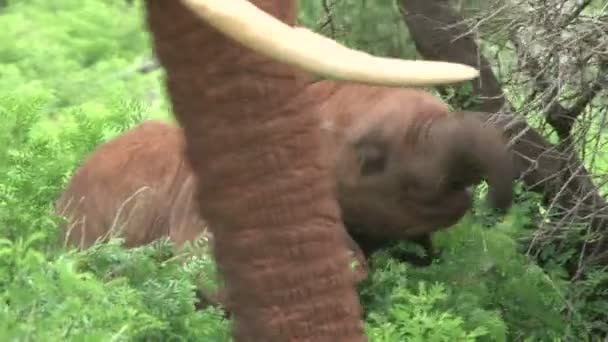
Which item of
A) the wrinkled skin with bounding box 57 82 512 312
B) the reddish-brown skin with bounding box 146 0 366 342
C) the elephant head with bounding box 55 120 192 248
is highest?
the reddish-brown skin with bounding box 146 0 366 342

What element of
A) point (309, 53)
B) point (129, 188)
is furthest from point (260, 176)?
point (129, 188)

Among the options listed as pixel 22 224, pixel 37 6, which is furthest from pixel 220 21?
pixel 37 6

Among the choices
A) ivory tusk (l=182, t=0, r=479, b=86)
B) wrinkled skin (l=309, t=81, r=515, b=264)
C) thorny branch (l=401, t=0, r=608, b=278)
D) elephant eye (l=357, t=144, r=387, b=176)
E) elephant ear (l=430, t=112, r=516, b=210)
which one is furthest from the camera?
elephant eye (l=357, t=144, r=387, b=176)

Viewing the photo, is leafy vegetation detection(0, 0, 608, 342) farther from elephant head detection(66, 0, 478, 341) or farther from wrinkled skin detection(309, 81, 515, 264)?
elephant head detection(66, 0, 478, 341)

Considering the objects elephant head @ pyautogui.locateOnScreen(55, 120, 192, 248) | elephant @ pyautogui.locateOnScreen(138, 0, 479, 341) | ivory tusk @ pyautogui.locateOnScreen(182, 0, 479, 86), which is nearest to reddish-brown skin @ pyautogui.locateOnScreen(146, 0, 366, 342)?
elephant @ pyautogui.locateOnScreen(138, 0, 479, 341)

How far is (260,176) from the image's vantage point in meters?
2.45

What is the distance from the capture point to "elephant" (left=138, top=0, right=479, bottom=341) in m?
2.39

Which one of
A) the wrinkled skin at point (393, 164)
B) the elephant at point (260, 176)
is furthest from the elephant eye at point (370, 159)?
the elephant at point (260, 176)

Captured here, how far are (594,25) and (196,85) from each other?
2496mm

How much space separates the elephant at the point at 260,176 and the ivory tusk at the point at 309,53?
33 millimetres

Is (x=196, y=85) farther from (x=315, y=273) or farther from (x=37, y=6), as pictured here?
(x=37, y=6)

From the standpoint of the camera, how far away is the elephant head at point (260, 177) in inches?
94.0

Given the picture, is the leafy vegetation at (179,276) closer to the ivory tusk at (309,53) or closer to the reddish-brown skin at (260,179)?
the reddish-brown skin at (260,179)

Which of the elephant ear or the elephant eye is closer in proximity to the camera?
the elephant ear
